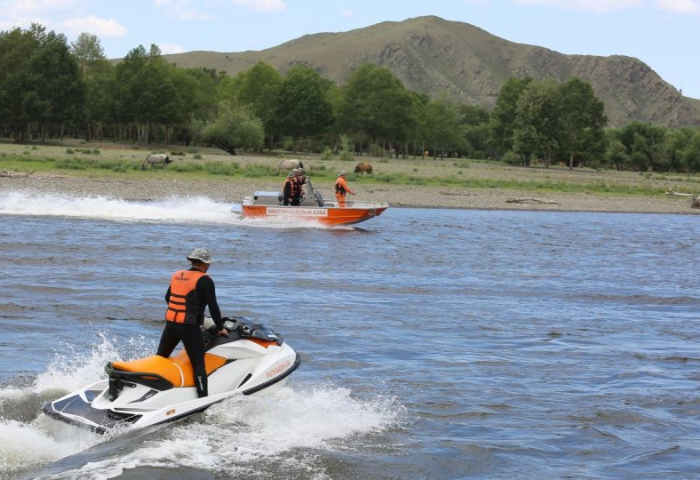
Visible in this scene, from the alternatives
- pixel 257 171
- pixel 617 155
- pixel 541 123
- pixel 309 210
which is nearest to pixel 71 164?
pixel 257 171

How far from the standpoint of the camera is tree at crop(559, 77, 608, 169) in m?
97.0

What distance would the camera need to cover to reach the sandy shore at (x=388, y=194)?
4053cm

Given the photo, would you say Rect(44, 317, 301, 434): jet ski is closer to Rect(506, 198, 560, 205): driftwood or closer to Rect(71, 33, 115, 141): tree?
Rect(506, 198, 560, 205): driftwood

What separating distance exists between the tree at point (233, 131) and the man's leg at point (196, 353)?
254ft

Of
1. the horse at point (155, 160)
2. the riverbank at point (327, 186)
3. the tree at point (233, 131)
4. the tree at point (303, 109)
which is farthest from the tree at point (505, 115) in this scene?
the horse at point (155, 160)

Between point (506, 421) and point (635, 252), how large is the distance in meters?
21.4

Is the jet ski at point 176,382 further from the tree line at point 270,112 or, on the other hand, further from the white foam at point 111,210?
the tree line at point 270,112

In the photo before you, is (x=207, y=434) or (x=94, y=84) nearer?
(x=207, y=434)

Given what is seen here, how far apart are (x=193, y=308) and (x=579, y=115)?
92913 mm

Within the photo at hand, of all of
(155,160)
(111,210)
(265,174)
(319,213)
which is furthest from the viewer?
(265,174)

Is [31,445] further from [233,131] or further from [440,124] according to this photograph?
[440,124]

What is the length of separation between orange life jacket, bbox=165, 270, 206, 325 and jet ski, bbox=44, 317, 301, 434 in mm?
389

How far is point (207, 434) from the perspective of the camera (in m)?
9.98

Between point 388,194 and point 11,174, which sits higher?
point 11,174
